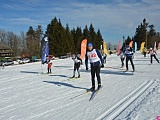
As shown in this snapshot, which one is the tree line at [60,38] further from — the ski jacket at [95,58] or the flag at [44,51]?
the ski jacket at [95,58]

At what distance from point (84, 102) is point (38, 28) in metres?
103

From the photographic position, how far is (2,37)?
103 m

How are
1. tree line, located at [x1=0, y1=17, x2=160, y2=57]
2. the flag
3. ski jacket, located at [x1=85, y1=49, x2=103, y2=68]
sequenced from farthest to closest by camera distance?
tree line, located at [x1=0, y1=17, x2=160, y2=57]
the flag
ski jacket, located at [x1=85, y1=49, x2=103, y2=68]

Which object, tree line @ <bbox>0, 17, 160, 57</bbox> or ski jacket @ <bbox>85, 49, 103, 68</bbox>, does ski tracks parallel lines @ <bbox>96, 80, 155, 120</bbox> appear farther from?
tree line @ <bbox>0, 17, 160, 57</bbox>

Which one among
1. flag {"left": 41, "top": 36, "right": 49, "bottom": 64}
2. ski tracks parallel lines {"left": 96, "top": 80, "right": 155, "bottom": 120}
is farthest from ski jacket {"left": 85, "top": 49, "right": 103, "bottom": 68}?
flag {"left": 41, "top": 36, "right": 49, "bottom": 64}

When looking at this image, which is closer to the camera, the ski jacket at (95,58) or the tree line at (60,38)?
the ski jacket at (95,58)

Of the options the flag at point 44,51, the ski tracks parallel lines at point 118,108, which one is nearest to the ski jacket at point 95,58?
the ski tracks parallel lines at point 118,108

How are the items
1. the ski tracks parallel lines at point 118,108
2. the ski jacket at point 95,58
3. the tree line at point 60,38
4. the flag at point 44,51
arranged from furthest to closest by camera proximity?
the tree line at point 60,38, the flag at point 44,51, the ski jacket at point 95,58, the ski tracks parallel lines at point 118,108

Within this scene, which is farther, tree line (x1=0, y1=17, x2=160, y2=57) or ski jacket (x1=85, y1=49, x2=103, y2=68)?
tree line (x1=0, y1=17, x2=160, y2=57)

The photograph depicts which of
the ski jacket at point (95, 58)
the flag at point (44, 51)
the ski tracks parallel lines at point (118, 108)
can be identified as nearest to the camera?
the ski tracks parallel lines at point (118, 108)

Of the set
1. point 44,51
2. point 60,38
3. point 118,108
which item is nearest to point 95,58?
point 118,108

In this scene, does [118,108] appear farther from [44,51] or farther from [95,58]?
[44,51]

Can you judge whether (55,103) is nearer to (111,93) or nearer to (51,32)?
(111,93)

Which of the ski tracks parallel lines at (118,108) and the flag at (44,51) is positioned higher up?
the flag at (44,51)
